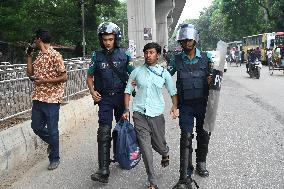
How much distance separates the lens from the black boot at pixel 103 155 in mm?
5023

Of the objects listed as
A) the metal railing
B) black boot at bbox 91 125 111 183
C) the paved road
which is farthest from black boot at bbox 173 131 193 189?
the metal railing

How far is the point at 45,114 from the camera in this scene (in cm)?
586

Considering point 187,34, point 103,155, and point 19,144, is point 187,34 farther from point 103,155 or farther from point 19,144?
point 19,144

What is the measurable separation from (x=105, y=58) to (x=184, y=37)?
3.41 feet

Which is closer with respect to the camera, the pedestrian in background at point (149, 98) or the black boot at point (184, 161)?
the black boot at point (184, 161)

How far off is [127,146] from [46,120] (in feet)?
4.93

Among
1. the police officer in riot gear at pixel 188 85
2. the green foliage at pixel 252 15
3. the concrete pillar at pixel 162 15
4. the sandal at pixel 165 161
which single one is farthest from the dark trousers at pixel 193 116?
the green foliage at pixel 252 15

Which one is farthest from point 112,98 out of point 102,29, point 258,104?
point 258,104

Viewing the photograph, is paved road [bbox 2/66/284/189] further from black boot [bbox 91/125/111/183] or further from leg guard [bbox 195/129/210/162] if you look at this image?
leg guard [bbox 195/129/210/162]

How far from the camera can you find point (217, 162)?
588cm

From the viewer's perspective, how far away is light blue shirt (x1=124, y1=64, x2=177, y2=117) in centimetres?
485

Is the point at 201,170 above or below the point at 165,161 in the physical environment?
below

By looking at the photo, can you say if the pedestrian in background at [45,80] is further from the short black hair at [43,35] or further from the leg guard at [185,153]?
the leg guard at [185,153]

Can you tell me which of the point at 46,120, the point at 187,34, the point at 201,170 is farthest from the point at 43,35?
the point at 201,170
